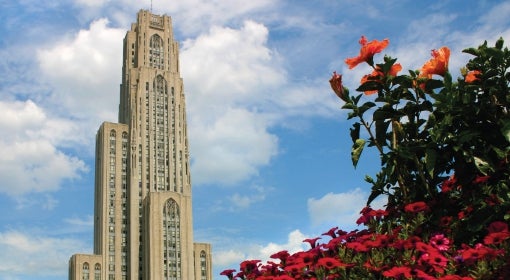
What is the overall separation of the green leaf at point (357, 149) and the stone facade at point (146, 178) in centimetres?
9272

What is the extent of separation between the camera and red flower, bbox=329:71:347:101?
20.9 ft

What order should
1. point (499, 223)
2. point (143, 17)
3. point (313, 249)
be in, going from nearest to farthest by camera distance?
point (499, 223), point (313, 249), point (143, 17)

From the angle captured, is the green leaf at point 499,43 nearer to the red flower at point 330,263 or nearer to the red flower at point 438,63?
the red flower at point 438,63

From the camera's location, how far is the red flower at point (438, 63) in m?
6.55

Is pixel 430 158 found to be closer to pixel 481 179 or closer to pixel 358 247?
pixel 481 179

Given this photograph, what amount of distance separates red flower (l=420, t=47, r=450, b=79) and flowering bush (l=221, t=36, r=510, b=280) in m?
0.01

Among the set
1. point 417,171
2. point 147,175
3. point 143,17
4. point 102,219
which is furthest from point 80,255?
point 417,171

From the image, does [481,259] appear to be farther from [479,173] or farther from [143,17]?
[143,17]

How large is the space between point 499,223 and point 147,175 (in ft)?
332

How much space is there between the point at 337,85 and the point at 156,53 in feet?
351

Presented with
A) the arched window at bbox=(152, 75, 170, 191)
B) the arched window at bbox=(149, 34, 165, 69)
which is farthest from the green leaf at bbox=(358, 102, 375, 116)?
the arched window at bbox=(149, 34, 165, 69)

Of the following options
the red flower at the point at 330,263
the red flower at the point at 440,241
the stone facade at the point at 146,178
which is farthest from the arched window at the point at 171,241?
the red flower at the point at 330,263

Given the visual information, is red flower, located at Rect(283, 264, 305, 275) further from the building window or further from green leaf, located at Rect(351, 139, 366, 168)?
the building window

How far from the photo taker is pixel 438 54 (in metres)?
6.60
